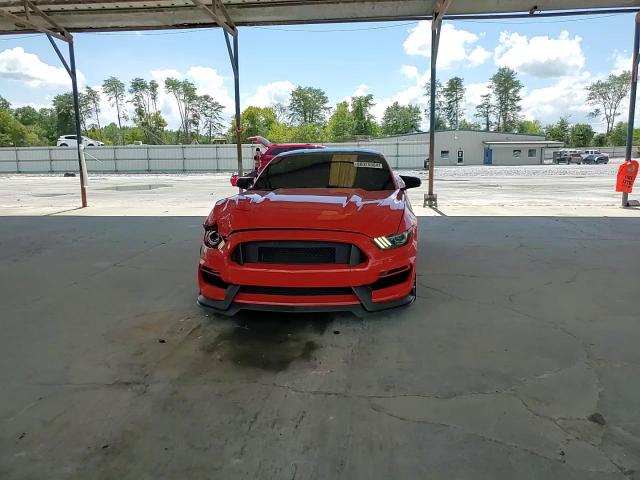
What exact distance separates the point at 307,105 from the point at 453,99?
33.9 m

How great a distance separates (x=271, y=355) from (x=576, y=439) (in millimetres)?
1753

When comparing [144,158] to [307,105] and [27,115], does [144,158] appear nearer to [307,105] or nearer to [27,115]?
[307,105]

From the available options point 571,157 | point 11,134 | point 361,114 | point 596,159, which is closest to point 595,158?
point 596,159

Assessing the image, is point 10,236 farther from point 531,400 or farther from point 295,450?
point 531,400

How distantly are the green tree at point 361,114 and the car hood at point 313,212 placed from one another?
74.6 metres

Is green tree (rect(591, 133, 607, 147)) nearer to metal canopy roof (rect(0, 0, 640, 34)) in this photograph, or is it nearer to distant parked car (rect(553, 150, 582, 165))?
distant parked car (rect(553, 150, 582, 165))

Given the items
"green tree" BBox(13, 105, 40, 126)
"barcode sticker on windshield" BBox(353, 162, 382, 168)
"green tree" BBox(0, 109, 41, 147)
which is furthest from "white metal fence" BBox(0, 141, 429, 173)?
"green tree" BBox(13, 105, 40, 126)

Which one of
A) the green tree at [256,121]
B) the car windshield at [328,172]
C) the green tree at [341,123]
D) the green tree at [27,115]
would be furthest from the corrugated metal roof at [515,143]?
the green tree at [27,115]

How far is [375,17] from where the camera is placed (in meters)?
9.73

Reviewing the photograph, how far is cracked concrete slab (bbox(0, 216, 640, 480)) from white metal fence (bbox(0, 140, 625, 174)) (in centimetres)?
3594

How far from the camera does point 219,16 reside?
9547 millimetres

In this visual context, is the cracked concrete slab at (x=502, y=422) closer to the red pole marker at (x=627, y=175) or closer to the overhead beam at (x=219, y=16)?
the overhead beam at (x=219, y=16)

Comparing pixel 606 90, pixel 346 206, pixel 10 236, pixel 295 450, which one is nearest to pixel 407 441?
pixel 295 450

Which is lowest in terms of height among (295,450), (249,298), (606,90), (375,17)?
(295,450)
